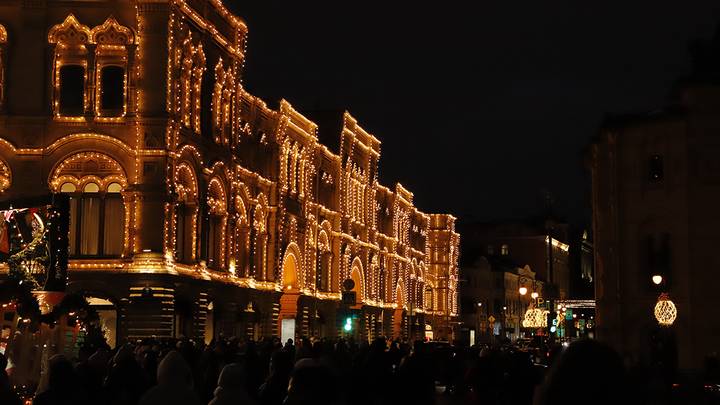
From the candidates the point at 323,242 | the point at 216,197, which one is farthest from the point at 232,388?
the point at 323,242

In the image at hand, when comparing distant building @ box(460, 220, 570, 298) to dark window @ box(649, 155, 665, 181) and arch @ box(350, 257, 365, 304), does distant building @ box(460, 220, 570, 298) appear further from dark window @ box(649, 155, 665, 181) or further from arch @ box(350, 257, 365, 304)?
dark window @ box(649, 155, 665, 181)

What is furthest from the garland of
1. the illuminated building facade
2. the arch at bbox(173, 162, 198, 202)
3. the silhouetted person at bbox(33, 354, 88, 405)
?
the arch at bbox(173, 162, 198, 202)

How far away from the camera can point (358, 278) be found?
266 feet

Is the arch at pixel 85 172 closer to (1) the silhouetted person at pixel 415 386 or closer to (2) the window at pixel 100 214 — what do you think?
(2) the window at pixel 100 214

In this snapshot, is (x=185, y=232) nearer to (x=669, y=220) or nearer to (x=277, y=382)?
(x=669, y=220)

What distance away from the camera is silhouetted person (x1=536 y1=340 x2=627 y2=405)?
4.39 m

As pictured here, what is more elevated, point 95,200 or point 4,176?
point 4,176

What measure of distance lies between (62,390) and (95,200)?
3566 cm

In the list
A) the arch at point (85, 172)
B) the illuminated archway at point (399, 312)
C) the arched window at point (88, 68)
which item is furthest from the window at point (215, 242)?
the illuminated archway at point (399, 312)

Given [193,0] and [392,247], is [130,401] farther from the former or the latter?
[392,247]

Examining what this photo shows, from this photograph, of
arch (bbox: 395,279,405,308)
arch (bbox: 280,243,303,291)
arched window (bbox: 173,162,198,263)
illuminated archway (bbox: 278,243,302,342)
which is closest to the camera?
arched window (bbox: 173,162,198,263)

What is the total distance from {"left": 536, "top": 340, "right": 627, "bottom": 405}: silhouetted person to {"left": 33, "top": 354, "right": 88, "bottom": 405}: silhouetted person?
680cm

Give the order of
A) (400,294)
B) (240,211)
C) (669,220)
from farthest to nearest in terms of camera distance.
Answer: (400,294) → (240,211) → (669,220)

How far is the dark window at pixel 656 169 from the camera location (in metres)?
48.1
